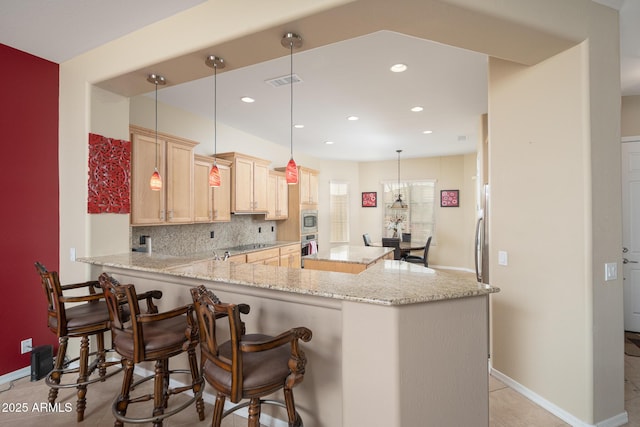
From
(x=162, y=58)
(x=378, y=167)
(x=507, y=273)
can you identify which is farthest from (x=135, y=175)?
(x=378, y=167)

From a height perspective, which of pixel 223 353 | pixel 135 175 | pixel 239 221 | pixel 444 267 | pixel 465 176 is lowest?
pixel 444 267

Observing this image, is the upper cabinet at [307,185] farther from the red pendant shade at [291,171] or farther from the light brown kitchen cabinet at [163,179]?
the red pendant shade at [291,171]

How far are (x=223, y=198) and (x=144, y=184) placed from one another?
4.53 feet

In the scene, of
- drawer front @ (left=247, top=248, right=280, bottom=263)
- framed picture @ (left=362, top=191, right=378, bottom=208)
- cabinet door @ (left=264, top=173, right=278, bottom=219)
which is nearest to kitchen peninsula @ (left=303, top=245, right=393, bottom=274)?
drawer front @ (left=247, top=248, right=280, bottom=263)

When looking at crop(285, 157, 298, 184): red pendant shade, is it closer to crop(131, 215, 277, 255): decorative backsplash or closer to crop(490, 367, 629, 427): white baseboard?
crop(131, 215, 277, 255): decorative backsplash

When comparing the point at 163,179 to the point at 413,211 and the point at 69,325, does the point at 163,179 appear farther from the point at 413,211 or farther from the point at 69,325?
the point at 413,211

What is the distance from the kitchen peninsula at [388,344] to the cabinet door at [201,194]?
2.37 meters

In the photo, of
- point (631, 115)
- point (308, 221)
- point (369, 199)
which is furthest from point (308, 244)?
point (631, 115)

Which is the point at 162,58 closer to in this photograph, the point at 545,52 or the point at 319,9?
the point at 319,9

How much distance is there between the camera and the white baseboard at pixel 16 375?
2.69 metres

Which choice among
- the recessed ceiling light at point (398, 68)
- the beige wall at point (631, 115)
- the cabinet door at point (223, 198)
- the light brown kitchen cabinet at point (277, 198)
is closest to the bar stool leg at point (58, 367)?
the cabinet door at point (223, 198)

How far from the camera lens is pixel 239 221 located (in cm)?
561

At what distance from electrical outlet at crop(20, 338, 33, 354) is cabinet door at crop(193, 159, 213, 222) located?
77.0 inches

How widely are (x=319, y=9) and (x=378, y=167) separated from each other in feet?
24.2
